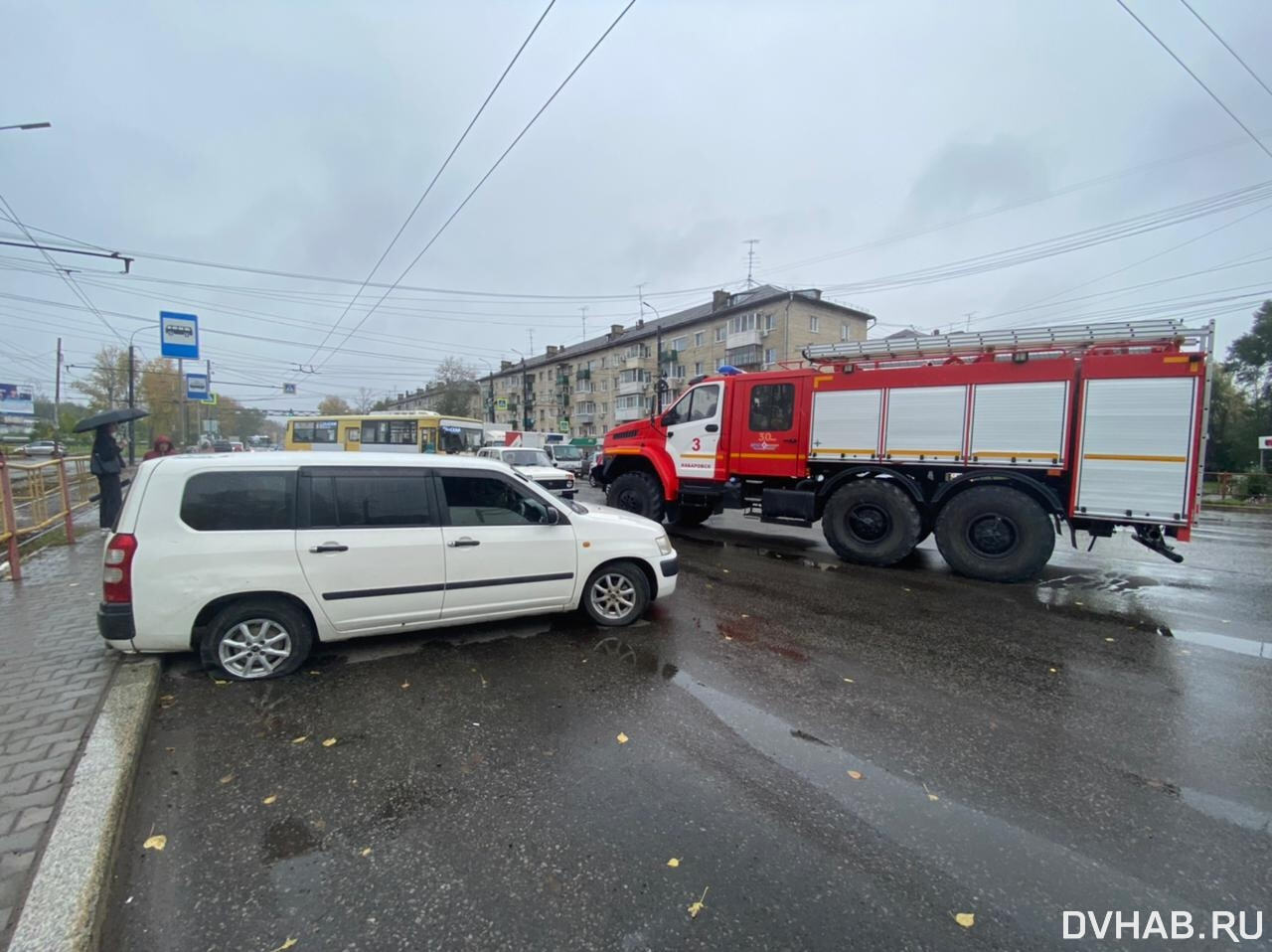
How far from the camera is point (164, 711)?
3.41 metres

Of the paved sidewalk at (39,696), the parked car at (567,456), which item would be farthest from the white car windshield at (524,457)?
the parked car at (567,456)

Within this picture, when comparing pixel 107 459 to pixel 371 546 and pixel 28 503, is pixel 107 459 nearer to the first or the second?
pixel 28 503

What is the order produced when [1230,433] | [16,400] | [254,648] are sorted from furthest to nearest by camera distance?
[16,400] < [1230,433] < [254,648]

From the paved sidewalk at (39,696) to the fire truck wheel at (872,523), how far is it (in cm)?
774

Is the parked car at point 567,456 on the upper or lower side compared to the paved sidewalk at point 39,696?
upper

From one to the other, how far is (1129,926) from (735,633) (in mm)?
3089

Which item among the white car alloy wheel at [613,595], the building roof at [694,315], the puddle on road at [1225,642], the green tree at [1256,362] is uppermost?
the building roof at [694,315]

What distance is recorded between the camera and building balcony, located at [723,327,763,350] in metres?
42.9

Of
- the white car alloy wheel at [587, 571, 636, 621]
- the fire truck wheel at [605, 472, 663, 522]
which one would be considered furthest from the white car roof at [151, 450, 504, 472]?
the fire truck wheel at [605, 472, 663, 522]

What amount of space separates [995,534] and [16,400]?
76539 millimetres

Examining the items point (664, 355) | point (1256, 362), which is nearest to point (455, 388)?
point (664, 355)

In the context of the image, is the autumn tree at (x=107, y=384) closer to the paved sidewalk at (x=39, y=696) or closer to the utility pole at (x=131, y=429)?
the utility pole at (x=131, y=429)

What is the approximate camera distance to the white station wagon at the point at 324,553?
361 centimetres

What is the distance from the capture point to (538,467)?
15.3 metres
